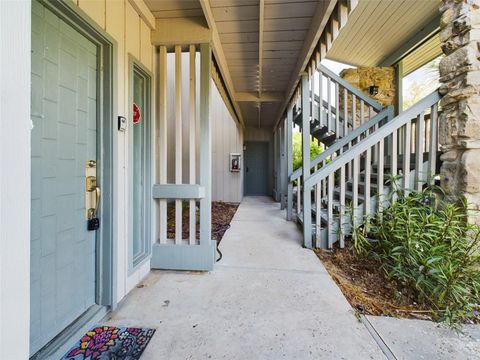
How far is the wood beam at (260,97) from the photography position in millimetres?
4703

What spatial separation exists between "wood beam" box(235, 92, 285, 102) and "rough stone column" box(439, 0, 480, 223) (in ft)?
8.61

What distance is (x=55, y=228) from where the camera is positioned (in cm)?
137

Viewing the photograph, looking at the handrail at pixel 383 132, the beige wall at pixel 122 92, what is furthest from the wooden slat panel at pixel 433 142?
the beige wall at pixel 122 92

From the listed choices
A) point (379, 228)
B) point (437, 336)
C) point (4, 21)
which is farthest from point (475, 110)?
point (4, 21)

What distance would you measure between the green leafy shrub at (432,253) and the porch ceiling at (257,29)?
2.11 meters

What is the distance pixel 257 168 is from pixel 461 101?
680 cm

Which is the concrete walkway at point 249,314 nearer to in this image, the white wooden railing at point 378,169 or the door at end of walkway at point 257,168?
the white wooden railing at point 378,169

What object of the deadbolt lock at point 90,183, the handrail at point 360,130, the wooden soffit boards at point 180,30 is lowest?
the deadbolt lock at point 90,183

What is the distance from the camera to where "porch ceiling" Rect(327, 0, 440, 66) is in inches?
146

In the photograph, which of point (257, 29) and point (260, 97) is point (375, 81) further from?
point (257, 29)

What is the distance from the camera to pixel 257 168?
895cm

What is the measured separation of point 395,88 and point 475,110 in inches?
129

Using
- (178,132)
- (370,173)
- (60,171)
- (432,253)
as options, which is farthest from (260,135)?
(60,171)

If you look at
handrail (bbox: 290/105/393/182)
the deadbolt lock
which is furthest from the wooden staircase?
the deadbolt lock
